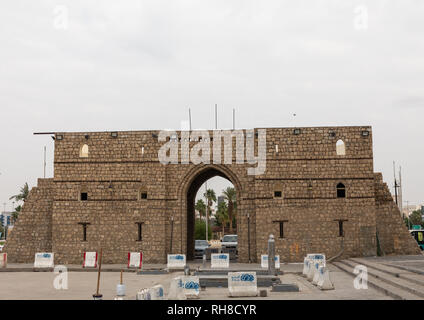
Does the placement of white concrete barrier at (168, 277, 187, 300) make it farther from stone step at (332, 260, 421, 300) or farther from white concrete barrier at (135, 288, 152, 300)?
stone step at (332, 260, 421, 300)

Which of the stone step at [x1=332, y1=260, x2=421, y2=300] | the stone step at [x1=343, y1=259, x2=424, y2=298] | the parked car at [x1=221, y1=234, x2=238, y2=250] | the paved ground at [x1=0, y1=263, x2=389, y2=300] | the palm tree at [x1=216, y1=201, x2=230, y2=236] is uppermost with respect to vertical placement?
the palm tree at [x1=216, y1=201, x2=230, y2=236]

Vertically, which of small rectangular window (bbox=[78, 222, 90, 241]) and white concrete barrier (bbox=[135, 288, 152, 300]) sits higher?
small rectangular window (bbox=[78, 222, 90, 241])

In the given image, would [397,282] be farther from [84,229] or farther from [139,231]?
[84,229]

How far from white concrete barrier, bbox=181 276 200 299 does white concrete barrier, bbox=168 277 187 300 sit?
0.96 m

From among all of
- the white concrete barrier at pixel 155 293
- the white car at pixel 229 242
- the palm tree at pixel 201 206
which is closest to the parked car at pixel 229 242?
the white car at pixel 229 242

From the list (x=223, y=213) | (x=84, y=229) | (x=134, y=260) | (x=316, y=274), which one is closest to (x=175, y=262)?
(x=134, y=260)

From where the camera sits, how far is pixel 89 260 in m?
22.9

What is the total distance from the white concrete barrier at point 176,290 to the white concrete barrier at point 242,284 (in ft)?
5.64

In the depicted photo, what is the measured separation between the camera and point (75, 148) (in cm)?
2534

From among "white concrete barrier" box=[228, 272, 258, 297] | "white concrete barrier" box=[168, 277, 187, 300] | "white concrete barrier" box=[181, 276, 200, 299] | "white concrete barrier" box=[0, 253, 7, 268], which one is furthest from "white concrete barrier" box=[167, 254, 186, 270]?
"white concrete barrier" box=[168, 277, 187, 300]

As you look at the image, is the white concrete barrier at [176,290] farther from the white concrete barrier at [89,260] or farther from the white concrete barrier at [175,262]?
the white concrete barrier at [89,260]

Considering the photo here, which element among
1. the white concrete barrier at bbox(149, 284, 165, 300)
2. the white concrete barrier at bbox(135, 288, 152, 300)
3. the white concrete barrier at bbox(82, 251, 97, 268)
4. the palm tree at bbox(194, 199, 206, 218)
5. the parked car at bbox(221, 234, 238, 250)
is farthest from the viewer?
the palm tree at bbox(194, 199, 206, 218)

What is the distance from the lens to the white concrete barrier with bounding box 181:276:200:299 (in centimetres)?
1336

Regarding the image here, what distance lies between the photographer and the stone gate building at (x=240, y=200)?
24.0m
